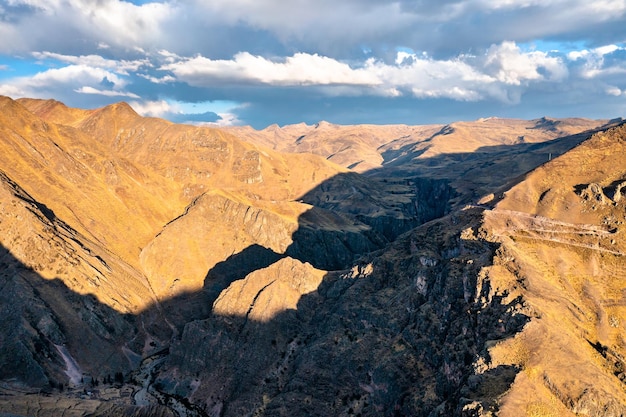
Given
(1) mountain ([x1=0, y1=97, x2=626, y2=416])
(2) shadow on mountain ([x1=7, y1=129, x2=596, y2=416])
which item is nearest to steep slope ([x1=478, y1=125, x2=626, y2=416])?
(1) mountain ([x1=0, y1=97, x2=626, y2=416])

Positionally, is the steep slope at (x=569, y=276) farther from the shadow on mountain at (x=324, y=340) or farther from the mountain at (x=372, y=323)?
the shadow on mountain at (x=324, y=340)

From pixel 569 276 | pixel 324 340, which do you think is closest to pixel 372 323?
pixel 324 340

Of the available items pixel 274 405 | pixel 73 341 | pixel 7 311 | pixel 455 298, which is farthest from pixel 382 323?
pixel 7 311

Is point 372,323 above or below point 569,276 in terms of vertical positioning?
below

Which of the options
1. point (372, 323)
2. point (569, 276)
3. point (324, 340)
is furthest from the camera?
point (324, 340)

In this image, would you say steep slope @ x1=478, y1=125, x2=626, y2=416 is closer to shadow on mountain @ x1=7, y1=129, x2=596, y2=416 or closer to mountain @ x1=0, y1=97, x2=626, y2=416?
mountain @ x1=0, y1=97, x2=626, y2=416

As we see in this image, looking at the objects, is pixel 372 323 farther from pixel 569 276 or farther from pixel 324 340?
pixel 569 276

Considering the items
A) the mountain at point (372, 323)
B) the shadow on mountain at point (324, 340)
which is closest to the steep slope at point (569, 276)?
the mountain at point (372, 323)

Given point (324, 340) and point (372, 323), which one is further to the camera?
point (324, 340)

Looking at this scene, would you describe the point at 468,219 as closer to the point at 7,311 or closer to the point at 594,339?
the point at 594,339
